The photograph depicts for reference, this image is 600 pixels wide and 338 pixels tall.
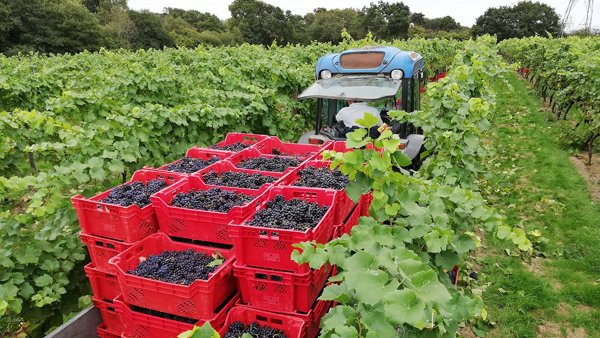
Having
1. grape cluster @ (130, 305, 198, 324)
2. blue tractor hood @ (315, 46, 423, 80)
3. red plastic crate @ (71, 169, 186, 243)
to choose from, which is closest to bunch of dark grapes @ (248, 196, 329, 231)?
grape cluster @ (130, 305, 198, 324)

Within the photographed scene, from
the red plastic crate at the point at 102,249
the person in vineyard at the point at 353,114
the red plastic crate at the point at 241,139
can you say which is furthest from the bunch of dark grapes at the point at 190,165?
the person in vineyard at the point at 353,114

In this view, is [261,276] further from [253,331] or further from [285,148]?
[285,148]

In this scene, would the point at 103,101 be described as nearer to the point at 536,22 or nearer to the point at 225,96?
the point at 225,96

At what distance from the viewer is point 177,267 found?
2.80 metres

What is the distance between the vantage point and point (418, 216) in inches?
84.9

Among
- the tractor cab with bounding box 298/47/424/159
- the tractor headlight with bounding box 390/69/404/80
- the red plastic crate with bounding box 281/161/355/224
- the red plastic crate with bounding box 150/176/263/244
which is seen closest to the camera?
the red plastic crate with bounding box 150/176/263/244

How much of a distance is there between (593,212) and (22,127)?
725cm

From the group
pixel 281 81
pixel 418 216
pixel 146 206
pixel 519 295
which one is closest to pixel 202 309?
pixel 146 206

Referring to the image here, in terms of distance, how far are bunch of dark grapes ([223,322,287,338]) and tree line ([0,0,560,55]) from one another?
40.0m

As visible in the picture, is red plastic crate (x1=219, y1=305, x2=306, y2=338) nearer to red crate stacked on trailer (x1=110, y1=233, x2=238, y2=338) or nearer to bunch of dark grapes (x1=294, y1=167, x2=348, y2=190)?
red crate stacked on trailer (x1=110, y1=233, x2=238, y2=338)

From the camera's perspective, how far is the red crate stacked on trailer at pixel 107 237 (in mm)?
2961

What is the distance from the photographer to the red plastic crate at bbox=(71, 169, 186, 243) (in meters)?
2.94

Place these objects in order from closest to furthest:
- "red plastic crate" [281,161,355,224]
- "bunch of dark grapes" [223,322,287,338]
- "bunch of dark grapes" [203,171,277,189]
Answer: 1. "bunch of dark grapes" [223,322,287,338]
2. "red plastic crate" [281,161,355,224]
3. "bunch of dark grapes" [203,171,277,189]

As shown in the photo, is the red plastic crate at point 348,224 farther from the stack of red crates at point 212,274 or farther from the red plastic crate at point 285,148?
the red plastic crate at point 285,148
